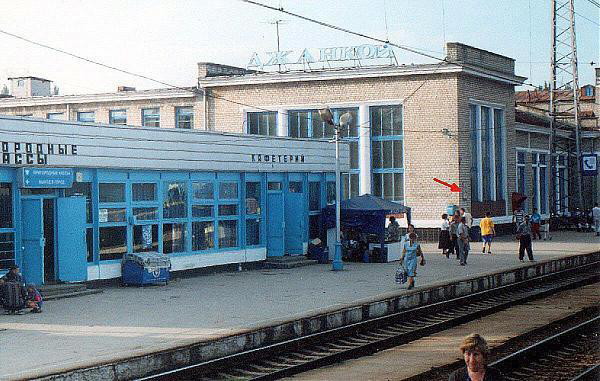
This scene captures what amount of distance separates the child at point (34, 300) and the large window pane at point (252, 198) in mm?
10873

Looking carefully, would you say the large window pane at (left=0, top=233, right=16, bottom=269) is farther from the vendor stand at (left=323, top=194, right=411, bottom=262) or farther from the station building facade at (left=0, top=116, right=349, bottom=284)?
the vendor stand at (left=323, top=194, right=411, bottom=262)

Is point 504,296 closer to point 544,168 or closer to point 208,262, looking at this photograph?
point 208,262

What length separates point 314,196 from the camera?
33562 millimetres

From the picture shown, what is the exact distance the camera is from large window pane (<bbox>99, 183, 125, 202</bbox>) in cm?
2469

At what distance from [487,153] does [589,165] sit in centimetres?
959

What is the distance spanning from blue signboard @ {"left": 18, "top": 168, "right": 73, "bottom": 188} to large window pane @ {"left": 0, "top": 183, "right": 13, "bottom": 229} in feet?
1.08

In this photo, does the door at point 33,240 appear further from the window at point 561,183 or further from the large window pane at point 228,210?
the window at point 561,183

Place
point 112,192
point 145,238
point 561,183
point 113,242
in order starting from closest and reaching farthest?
point 113,242, point 112,192, point 145,238, point 561,183

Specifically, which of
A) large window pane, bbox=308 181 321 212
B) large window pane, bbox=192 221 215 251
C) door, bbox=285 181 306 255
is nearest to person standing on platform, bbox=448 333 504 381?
large window pane, bbox=192 221 215 251

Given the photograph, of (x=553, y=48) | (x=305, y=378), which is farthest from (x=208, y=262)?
(x=553, y=48)

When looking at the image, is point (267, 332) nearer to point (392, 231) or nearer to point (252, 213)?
point (252, 213)

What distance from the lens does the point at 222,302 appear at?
71.0 feet

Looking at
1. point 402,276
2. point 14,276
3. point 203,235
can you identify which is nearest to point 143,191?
point 203,235

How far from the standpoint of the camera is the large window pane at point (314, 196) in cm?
3327
